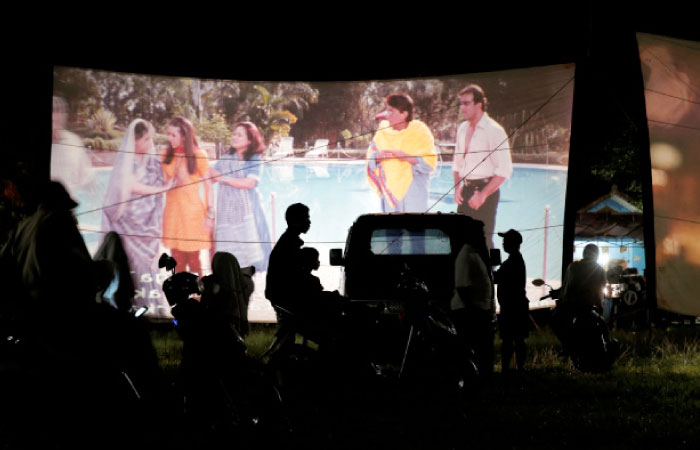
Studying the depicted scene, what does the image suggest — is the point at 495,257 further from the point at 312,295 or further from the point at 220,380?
the point at 220,380

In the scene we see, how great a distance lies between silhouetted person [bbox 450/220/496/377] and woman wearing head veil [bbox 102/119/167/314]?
30.3 ft

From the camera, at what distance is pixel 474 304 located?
34.6ft

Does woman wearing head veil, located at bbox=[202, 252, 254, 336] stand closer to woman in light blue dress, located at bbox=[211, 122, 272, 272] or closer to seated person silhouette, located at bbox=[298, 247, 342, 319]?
seated person silhouette, located at bbox=[298, 247, 342, 319]

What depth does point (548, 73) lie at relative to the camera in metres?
17.7

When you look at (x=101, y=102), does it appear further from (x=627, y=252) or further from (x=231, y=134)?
(x=627, y=252)

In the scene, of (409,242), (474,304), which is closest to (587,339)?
(474,304)

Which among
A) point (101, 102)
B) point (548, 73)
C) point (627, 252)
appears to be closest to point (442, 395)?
point (548, 73)

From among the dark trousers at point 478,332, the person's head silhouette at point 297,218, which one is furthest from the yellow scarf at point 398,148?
the person's head silhouette at point 297,218

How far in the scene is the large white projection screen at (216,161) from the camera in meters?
18.6

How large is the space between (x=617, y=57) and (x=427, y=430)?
108 ft

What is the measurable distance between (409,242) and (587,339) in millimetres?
2674

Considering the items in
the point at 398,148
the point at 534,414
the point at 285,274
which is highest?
the point at 398,148

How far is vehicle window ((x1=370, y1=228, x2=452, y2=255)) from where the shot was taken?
12.7 meters

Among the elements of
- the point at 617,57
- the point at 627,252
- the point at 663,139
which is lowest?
the point at 627,252
